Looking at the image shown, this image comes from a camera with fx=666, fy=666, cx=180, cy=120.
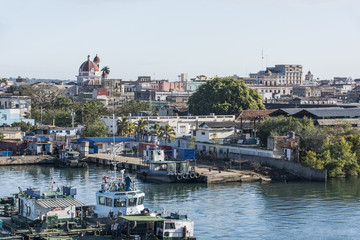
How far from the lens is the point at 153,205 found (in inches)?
1945

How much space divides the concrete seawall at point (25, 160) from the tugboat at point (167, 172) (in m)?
18.0

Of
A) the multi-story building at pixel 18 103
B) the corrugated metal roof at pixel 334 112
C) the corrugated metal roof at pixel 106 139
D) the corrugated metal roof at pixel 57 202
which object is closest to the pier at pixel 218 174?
the corrugated metal roof at pixel 106 139

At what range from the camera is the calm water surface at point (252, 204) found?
138 feet

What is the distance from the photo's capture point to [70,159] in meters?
75.6

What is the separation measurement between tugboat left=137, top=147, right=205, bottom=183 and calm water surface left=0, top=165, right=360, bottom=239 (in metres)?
1.41

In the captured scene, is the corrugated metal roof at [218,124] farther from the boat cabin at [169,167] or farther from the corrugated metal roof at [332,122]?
the boat cabin at [169,167]

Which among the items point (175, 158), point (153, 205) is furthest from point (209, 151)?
point (153, 205)

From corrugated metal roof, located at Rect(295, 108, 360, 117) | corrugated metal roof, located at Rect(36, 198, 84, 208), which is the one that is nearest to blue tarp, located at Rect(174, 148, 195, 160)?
corrugated metal roof, located at Rect(295, 108, 360, 117)

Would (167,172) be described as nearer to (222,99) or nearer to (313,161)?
(313,161)

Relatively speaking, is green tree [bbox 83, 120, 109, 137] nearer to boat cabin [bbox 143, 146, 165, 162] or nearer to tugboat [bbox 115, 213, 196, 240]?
boat cabin [bbox 143, 146, 165, 162]

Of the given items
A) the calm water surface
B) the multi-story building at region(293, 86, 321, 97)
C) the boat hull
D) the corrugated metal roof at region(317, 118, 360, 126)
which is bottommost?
the calm water surface

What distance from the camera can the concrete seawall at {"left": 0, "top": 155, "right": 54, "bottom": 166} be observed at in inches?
3046

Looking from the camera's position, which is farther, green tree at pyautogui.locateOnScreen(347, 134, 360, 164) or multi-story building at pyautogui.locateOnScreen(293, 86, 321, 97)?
multi-story building at pyautogui.locateOnScreen(293, 86, 321, 97)

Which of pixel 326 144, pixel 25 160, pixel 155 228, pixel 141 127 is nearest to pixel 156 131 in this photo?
pixel 141 127
